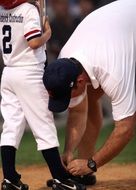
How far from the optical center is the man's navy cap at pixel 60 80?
488cm

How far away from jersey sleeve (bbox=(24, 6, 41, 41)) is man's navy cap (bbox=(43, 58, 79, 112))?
33 centimetres

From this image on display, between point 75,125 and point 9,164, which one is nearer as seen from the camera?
point 9,164

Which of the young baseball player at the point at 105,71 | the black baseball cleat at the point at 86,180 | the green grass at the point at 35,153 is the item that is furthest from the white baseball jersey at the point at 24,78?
the green grass at the point at 35,153

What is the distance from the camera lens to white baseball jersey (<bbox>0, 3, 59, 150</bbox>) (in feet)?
17.5

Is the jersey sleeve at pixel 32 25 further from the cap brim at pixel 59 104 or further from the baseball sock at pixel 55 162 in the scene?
the baseball sock at pixel 55 162

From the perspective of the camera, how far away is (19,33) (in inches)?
210

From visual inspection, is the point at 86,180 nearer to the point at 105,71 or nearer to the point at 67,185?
the point at 67,185

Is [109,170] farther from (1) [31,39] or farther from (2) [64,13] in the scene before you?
(2) [64,13]

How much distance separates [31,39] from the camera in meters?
5.23

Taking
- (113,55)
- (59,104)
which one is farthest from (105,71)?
(59,104)

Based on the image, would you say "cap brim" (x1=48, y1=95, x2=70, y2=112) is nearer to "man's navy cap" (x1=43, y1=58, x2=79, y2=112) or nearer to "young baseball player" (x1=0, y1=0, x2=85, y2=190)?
"man's navy cap" (x1=43, y1=58, x2=79, y2=112)

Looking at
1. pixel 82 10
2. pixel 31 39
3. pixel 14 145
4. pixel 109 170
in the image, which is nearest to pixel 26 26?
pixel 31 39

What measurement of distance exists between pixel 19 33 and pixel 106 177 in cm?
170

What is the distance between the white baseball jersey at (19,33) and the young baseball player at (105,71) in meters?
0.29
